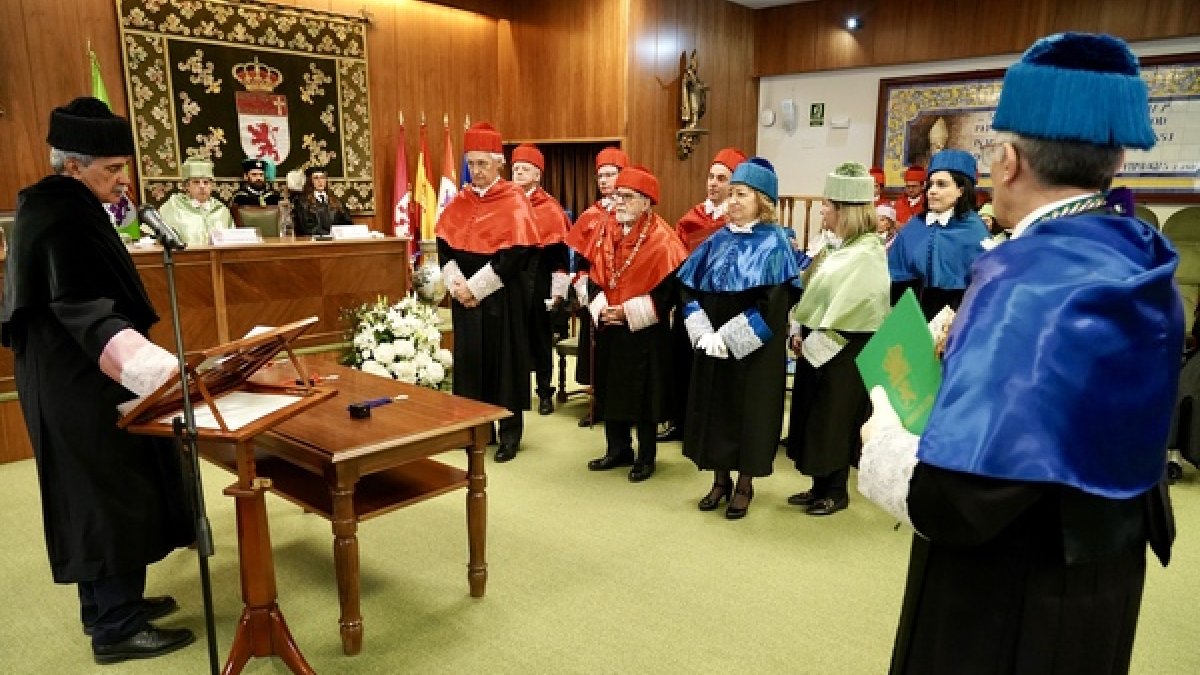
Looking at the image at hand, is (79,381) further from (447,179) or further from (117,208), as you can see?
(447,179)

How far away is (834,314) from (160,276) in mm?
3938

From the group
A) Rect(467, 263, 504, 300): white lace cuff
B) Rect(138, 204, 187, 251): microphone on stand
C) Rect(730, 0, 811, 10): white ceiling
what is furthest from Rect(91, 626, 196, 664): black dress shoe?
Rect(730, 0, 811, 10): white ceiling

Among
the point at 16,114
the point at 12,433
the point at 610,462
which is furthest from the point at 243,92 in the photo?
the point at 610,462

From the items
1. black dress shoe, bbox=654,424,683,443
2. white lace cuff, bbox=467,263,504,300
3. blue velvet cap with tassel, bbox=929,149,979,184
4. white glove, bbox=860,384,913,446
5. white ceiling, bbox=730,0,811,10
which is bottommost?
black dress shoe, bbox=654,424,683,443

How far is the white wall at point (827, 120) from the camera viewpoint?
25.5 ft

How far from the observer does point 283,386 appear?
2248 mm

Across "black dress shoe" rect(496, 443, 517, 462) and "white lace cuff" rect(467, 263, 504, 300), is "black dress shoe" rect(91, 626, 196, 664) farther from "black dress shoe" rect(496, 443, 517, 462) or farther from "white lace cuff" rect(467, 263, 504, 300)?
"white lace cuff" rect(467, 263, 504, 300)

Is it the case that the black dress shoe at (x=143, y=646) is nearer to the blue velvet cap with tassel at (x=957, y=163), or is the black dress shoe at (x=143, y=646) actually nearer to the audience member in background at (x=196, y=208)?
the audience member in background at (x=196, y=208)

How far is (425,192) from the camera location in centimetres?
752

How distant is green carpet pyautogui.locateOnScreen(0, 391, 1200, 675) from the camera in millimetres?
2521

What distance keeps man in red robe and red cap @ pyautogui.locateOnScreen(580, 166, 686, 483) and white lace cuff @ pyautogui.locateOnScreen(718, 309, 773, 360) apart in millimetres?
632

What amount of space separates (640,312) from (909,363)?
103 inches

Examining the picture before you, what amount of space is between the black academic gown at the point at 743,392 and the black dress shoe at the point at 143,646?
222 centimetres

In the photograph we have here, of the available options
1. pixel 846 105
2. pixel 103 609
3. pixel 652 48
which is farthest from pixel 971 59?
pixel 103 609
